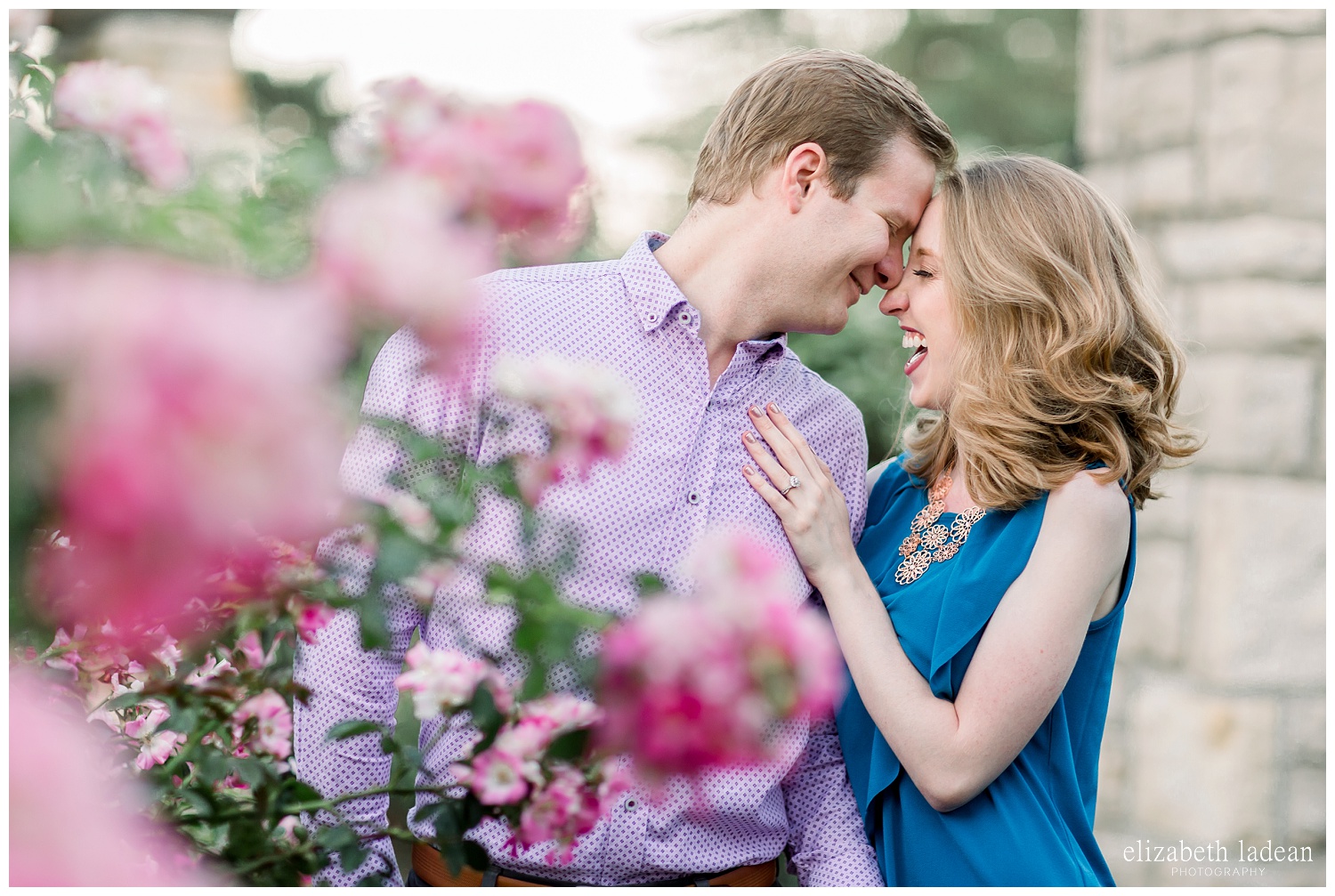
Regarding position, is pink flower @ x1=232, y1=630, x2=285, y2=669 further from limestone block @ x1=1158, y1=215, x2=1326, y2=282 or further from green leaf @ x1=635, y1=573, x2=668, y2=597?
limestone block @ x1=1158, y1=215, x2=1326, y2=282

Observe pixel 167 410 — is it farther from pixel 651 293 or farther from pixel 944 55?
pixel 944 55

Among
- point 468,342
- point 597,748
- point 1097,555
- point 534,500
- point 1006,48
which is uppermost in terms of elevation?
point 468,342

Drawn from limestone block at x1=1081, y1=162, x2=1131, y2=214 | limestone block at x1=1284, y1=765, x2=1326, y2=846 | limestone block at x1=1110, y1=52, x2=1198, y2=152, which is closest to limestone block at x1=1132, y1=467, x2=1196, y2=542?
limestone block at x1=1284, y1=765, x2=1326, y2=846

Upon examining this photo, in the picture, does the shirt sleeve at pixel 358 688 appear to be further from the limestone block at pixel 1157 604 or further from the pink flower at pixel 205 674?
the limestone block at pixel 1157 604

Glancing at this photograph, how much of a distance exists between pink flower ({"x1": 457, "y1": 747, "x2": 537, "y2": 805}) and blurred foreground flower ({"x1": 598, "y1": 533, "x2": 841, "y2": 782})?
0.76 ft

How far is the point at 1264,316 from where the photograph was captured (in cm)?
300

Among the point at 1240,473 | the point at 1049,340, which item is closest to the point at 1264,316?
the point at 1240,473

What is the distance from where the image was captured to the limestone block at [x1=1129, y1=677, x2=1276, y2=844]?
301 cm

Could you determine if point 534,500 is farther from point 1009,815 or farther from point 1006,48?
point 1006,48

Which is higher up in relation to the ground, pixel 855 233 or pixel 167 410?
pixel 167 410

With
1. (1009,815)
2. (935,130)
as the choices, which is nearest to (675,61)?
(935,130)

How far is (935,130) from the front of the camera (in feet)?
6.55

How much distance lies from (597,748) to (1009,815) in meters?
1.05

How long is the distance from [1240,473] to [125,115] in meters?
3.07
